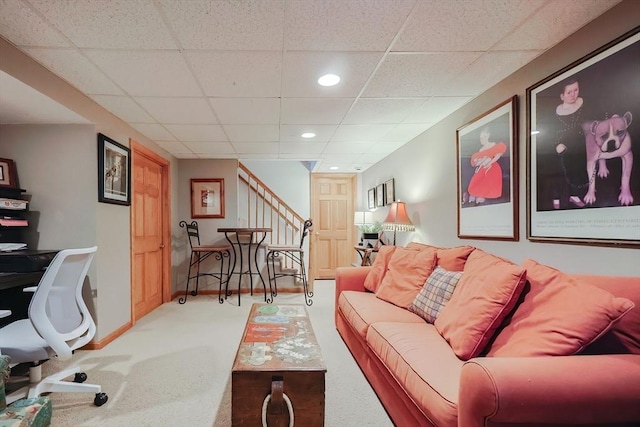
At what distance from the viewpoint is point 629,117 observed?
147 centimetres

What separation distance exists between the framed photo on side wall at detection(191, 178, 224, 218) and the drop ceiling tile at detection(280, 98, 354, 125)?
2297 mm

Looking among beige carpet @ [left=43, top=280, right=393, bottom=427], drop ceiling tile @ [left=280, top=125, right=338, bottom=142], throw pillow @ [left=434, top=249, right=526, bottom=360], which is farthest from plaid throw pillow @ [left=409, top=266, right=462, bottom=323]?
drop ceiling tile @ [left=280, top=125, right=338, bottom=142]

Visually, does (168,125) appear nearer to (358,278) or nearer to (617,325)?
(358,278)

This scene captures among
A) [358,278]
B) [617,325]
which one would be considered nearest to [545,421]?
[617,325]

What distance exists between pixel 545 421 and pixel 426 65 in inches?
79.0

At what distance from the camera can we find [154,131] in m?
3.63

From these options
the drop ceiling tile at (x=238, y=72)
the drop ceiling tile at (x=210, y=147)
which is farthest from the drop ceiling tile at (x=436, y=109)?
the drop ceiling tile at (x=210, y=147)

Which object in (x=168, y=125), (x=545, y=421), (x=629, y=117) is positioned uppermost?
(x=168, y=125)

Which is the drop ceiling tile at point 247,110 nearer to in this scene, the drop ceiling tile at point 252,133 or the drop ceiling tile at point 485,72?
the drop ceiling tile at point 252,133

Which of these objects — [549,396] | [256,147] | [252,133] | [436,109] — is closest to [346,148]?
[256,147]

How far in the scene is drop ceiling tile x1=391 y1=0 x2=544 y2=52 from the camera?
1.59 meters

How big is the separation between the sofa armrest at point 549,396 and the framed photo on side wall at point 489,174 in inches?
51.3

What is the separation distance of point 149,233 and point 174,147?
1186 millimetres

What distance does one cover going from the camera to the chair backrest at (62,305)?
180 centimetres
